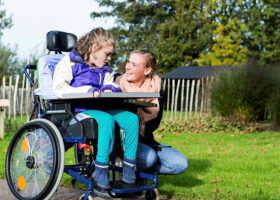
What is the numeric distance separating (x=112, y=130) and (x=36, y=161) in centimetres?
74

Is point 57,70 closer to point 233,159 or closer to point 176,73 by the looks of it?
Answer: point 233,159

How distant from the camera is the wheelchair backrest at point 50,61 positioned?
3.53m

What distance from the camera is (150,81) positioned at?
12.2 ft

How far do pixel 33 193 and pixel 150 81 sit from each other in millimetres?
1390

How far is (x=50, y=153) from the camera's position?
327 cm

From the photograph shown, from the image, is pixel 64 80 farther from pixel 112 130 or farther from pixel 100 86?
pixel 112 130

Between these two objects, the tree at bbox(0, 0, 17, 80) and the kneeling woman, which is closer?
the kneeling woman

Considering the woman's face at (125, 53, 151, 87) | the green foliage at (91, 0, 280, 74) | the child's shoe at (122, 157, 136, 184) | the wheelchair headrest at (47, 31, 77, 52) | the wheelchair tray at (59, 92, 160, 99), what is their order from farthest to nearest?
the green foliage at (91, 0, 280, 74), the wheelchair headrest at (47, 31, 77, 52), the woman's face at (125, 53, 151, 87), the child's shoe at (122, 157, 136, 184), the wheelchair tray at (59, 92, 160, 99)

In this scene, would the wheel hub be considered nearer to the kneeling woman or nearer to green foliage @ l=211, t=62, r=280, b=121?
the kneeling woman

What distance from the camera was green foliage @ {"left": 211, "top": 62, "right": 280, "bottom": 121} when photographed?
1200cm

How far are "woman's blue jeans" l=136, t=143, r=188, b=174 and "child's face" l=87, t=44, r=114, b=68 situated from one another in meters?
0.82

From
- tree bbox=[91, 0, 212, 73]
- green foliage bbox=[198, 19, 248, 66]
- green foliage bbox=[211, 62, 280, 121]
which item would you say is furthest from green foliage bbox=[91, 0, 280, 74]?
green foliage bbox=[211, 62, 280, 121]

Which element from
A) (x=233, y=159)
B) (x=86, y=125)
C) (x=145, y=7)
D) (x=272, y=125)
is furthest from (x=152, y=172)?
(x=145, y=7)

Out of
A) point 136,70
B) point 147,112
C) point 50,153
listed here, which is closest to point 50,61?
point 136,70
